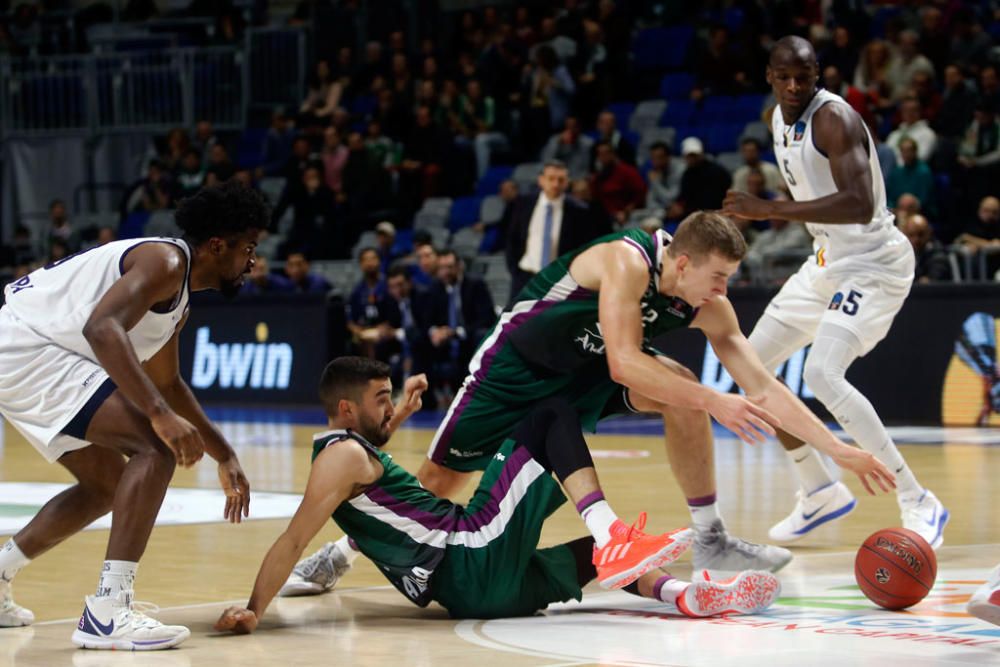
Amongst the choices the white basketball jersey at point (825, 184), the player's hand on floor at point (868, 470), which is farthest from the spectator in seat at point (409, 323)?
the player's hand on floor at point (868, 470)

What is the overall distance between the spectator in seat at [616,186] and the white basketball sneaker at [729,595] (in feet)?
37.7

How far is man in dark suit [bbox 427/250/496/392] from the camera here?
51.8 ft

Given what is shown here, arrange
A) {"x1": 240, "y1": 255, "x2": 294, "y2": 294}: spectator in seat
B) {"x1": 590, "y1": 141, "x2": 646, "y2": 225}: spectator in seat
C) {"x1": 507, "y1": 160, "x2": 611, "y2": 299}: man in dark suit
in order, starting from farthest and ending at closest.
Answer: {"x1": 240, "y1": 255, "x2": 294, "y2": 294}: spectator in seat
{"x1": 590, "y1": 141, "x2": 646, "y2": 225}: spectator in seat
{"x1": 507, "y1": 160, "x2": 611, "y2": 299}: man in dark suit

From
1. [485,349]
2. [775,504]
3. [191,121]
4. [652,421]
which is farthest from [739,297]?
[191,121]

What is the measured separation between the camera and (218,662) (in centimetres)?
462

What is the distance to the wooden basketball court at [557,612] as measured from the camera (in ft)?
15.3

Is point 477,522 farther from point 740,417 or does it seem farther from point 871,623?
point 871,623

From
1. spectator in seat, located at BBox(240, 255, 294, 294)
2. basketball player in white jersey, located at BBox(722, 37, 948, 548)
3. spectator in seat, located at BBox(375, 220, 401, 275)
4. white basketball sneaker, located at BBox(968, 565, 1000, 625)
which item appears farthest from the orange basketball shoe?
spectator in seat, located at BBox(240, 255, 294, 294)

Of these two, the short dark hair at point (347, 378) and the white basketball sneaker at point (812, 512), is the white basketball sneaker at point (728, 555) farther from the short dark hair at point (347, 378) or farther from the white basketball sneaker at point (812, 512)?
the short dark hair at point (347, 378)

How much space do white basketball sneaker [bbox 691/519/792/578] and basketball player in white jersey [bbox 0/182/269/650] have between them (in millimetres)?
1733

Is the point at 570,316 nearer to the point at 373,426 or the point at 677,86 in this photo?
the point at 373,426

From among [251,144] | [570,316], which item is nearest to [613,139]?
[251,144]

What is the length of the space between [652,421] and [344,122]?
25.2 feet

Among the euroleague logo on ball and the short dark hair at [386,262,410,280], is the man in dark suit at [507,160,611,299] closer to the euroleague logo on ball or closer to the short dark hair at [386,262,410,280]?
the short dark hair at [386,262,410,280]
